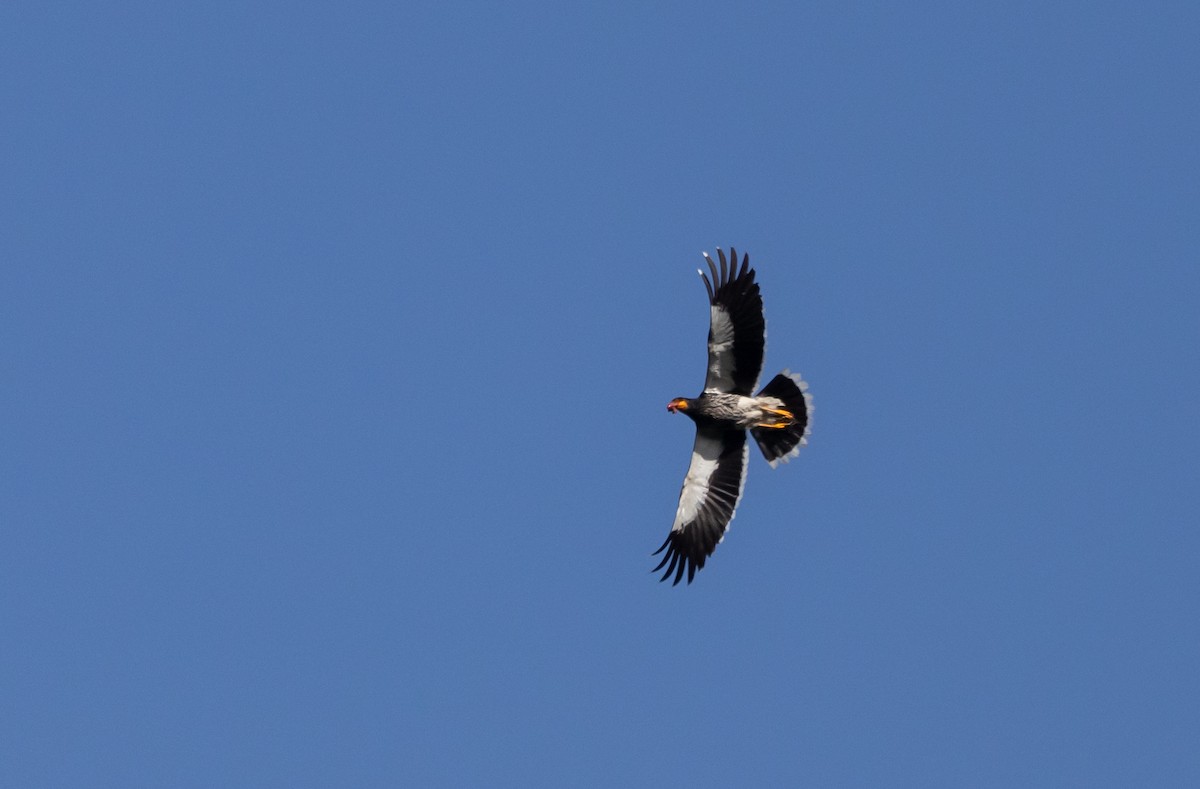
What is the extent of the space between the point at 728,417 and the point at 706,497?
4.53 feet

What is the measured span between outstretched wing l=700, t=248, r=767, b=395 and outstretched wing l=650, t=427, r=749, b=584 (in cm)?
137

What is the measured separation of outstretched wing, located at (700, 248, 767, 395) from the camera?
29422mm

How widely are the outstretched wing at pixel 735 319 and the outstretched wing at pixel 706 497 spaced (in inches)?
53.7

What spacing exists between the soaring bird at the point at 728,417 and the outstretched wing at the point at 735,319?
0.6 inches

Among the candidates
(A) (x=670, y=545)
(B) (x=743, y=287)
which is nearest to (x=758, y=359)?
(B) (x=743, y=287)

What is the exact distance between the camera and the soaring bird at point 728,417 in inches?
1160

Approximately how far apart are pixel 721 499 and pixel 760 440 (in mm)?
1222

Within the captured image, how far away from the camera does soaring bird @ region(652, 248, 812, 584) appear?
29.5 meters

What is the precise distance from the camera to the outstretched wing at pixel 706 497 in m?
30.4

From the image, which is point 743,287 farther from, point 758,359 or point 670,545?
point 670,545

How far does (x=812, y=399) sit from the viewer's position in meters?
30.6

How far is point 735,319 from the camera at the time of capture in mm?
29484

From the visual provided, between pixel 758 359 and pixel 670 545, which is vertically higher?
pixel 758 359

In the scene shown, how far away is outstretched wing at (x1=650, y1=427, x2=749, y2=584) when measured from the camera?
30.4m
